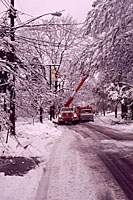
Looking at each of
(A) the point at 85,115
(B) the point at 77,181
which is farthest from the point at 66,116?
(B) the point at 77,181

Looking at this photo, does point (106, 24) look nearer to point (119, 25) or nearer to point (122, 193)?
point (119, 25)

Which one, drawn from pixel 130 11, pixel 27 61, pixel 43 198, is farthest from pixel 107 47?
pixel 43 198

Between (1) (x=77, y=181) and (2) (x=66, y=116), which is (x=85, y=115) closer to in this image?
(2) (x=66, y=116)

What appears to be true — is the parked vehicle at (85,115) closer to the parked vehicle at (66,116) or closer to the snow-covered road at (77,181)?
the parked vehicle at (66,116)

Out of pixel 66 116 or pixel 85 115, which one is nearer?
pixel 66 116

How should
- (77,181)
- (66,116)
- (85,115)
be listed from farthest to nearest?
(85,115) < (66,116) < (77,181)

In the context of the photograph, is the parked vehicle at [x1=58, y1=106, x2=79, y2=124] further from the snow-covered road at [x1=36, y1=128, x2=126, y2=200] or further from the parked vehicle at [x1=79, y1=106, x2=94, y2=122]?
the snow-covered road at [x1=36, y1=128, x2=126, y2=200]

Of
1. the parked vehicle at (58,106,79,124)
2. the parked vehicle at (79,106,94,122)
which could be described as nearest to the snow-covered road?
the parked vehicle at (58,106,79,124)

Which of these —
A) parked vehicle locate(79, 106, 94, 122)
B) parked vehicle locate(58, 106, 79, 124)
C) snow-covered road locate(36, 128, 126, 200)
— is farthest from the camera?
parked vehicle locate(79, 106, 94, 122)

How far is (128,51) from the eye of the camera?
36.5ft

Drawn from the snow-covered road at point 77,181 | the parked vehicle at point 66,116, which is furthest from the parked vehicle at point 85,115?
the snow-covered road at point 77,181

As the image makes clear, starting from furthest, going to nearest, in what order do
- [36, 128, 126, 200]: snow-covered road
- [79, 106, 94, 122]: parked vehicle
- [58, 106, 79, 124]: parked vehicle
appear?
[79, 106, 94, 122]: parked vehicle
[58, 106, 79, 124]: parked vehicle
[36, 128, 126, 200]: snow-covered road

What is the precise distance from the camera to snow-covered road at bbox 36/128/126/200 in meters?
4.53

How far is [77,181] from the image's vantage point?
536 centimetres
